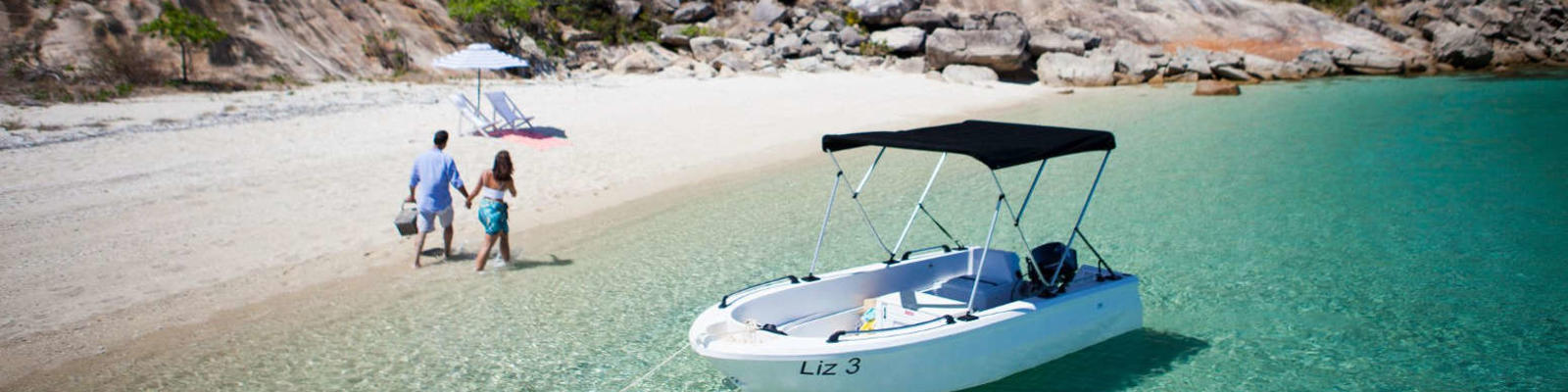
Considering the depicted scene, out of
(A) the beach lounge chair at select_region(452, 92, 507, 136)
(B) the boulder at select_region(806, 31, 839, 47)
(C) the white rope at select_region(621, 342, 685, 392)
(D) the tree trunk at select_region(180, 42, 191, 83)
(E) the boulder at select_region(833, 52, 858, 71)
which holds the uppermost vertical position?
(B) the boulder at select_region(806, 31, 839, 47)

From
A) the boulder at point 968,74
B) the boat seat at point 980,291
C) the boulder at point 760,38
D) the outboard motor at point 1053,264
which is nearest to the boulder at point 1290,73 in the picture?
the boulder at point 968,74

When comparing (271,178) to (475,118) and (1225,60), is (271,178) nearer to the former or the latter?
(475,118)

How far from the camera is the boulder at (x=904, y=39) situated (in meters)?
36.0

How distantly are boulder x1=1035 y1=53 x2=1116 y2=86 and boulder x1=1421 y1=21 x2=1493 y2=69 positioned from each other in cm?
1602

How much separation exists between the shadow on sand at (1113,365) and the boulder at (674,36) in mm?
30839

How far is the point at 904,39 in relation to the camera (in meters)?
36.2

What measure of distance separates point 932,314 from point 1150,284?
11.7 feet

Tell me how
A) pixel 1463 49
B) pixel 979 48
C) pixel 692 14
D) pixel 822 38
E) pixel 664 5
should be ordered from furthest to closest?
pixel 664 5 → pixel 692 14 → pixel 1463 49 → pixel 822 38 → pixel 979 48

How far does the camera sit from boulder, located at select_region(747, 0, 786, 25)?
39.6 meters

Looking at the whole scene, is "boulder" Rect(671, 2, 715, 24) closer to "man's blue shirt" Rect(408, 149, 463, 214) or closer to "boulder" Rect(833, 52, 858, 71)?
"boulder" Rect(833, 52, 858, 71)

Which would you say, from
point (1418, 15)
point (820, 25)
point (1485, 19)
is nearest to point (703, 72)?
point (820, 25)

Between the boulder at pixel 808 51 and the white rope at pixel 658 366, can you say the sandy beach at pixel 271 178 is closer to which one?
the white rope at pixel 658 366

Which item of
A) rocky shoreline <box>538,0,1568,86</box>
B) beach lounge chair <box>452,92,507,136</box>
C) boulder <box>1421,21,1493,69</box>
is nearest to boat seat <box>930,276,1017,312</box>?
beach lounge chair <box>452,92,507,136</box>

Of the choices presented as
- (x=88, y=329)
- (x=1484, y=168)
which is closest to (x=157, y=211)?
(x=88, y=329)
